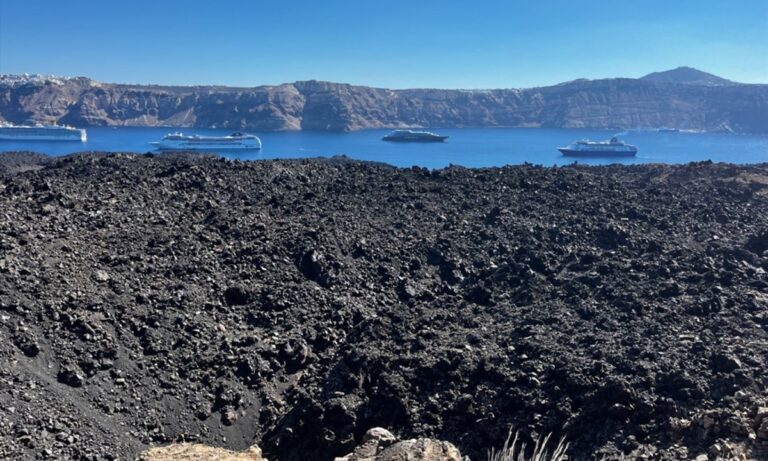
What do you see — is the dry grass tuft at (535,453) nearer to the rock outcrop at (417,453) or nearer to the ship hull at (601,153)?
the rock outcrop at (417,453)

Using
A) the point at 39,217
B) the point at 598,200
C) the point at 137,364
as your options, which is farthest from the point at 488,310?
the point at 39,217

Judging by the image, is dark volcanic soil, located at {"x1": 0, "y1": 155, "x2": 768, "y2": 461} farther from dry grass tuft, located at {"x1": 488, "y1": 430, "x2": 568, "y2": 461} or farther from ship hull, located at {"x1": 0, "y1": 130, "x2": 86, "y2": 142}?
ship hull, located at {"x1": 0, "y1": 130, "x2": 86, "y2": 142}

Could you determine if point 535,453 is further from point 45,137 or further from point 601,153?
point 45,137

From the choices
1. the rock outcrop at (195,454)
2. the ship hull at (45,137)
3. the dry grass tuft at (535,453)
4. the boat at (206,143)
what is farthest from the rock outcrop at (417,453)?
the ship hull at (45,137)

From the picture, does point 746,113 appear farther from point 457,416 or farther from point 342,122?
point 457,416

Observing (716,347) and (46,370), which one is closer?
(46,370)

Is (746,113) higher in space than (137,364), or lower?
higher
